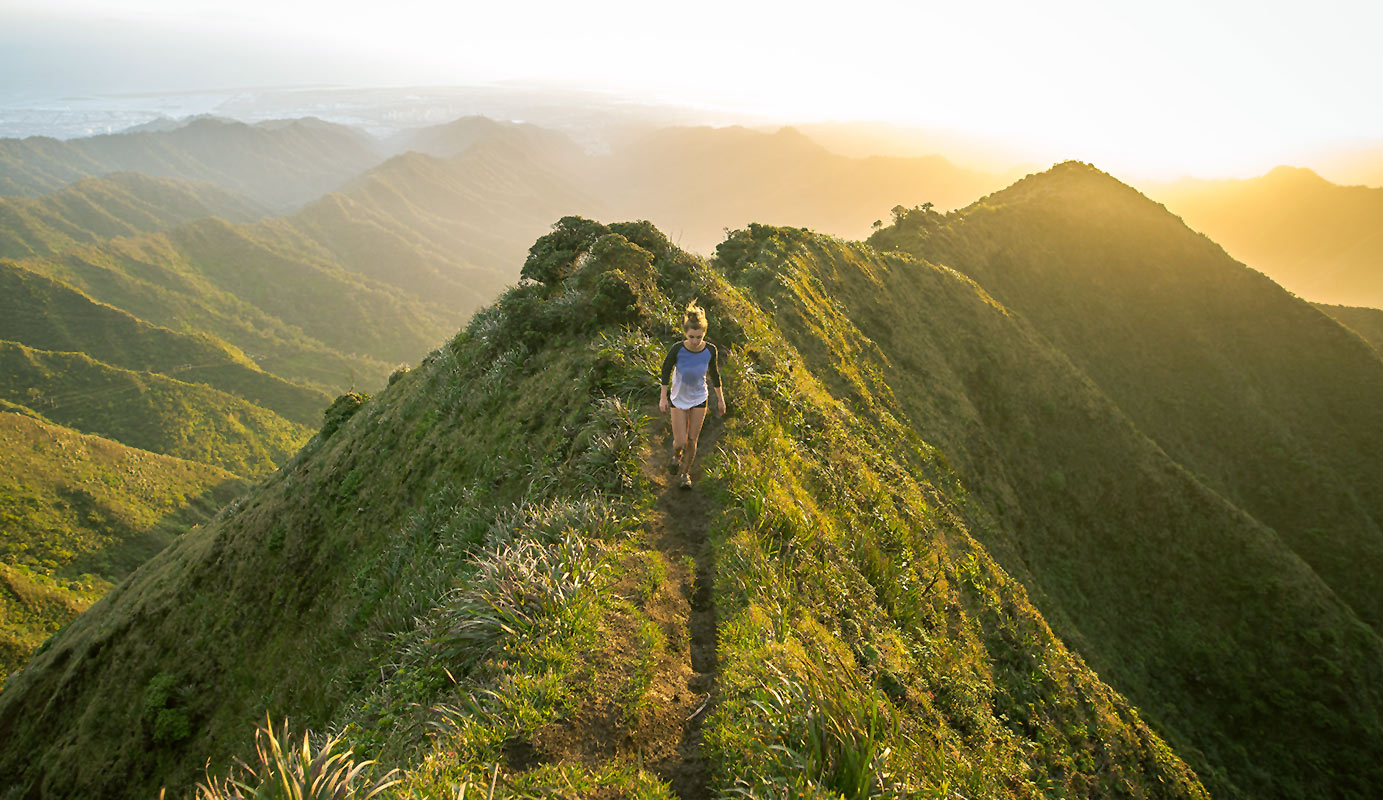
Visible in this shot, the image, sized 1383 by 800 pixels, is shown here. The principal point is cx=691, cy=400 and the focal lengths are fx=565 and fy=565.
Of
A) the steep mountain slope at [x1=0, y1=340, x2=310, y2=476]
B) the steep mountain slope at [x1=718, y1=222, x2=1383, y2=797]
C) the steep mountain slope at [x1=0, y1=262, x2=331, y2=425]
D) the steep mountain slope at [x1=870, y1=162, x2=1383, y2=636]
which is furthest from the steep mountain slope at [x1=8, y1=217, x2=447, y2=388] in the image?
the steep mountain slope at [x1=718, y1=222, x2=1383, y2=797]

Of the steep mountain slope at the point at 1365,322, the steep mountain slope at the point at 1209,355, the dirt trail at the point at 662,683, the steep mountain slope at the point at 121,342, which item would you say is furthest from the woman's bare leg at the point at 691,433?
the steep mountain slope at the point at 121,342

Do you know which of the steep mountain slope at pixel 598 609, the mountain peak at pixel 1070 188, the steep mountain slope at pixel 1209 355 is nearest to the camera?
the steep mountain slope at pixel 598 609

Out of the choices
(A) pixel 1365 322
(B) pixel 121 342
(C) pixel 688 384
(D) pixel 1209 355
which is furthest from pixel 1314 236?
(B) pixel 121 342

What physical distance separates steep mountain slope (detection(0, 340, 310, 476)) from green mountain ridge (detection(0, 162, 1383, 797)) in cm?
8906

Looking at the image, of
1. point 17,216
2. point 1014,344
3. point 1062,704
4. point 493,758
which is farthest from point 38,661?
point 17,216

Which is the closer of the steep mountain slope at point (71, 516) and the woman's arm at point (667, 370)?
the woman's arm at point (667, 370)

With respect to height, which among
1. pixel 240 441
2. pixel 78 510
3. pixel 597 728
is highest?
pixel 597 728

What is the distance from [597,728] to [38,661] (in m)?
26.3

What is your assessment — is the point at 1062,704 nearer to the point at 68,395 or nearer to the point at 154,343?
the point at 68,395

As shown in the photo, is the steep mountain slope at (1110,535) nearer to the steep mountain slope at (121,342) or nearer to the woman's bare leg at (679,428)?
the woman's bare leg at (679,428)

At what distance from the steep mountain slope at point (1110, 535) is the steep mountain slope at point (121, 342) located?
11499 centimetres

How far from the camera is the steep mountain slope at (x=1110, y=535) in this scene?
19.5 m

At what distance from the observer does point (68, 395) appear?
8875 cm

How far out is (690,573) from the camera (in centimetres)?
728
